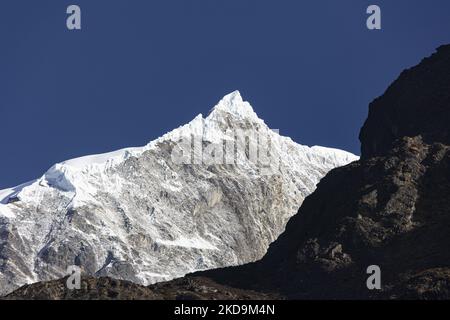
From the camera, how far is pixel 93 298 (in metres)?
198

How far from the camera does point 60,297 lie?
198125 mm
